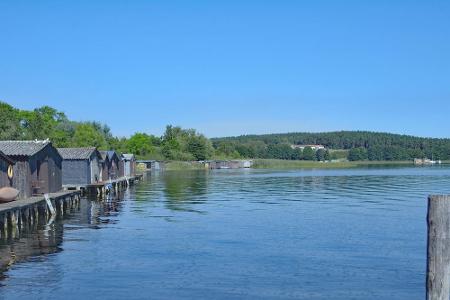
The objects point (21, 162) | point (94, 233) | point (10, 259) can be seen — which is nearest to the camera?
point (10, 259)

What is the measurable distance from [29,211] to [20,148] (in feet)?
25.1

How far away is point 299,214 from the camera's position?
4928 centimetres

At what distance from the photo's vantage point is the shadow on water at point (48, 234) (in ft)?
94.4

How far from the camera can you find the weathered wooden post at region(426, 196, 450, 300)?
9.41m

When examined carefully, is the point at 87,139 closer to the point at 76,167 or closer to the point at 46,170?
the point at 76,167

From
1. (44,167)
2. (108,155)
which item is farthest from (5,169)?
(108,155)

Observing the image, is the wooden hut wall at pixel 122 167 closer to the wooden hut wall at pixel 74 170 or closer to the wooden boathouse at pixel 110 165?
the wooden boathouse at pixel 110 165

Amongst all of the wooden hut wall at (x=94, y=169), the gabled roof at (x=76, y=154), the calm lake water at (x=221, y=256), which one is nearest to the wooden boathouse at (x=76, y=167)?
the gabled roof at (x=76, y=154)

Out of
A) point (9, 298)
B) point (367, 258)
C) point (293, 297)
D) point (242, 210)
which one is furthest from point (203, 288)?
point (242, 210)

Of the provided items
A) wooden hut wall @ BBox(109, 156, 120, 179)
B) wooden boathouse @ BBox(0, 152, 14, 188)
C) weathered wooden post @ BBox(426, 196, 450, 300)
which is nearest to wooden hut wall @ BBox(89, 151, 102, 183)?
wooden hut wall @ BBox(109, 156, 120, 179)

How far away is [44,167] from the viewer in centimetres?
5181

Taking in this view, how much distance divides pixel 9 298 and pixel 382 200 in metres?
48.7

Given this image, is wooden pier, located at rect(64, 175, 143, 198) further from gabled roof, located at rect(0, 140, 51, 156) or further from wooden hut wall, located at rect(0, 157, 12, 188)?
wooden hut wall, located at rect(0, 157, 12, 188)

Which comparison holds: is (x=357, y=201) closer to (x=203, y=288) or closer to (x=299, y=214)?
(x=299, y=214)
